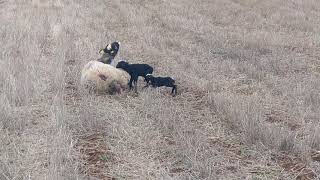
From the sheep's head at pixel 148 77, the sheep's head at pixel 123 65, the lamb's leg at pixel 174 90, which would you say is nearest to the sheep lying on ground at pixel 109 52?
the sheep's head at pixel 123 65

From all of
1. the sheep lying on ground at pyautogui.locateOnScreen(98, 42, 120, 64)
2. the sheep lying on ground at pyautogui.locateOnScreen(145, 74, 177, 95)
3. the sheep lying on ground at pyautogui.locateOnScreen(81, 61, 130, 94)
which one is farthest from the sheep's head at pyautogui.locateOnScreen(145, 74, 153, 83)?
the sheep lying on ground at pyautogui.locateOnScreen(98, 42, 120, 64)

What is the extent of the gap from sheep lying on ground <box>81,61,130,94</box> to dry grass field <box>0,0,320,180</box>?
0.17 meters

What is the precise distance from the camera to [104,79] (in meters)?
7.30

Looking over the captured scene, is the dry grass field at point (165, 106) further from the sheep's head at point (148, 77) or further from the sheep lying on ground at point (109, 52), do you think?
the sheep lying on ground at point (109, 52)

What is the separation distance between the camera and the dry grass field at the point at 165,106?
5062 mm

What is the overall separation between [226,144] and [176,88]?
197 cm

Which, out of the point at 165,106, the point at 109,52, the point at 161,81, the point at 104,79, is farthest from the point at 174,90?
the point at 109,52

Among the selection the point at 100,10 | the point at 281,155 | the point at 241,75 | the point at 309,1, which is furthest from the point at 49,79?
the point at 309,1

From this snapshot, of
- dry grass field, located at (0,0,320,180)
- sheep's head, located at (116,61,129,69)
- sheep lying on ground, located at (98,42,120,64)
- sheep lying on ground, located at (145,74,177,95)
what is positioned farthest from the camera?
sheep lying on ground, located at (98,42,120,64)

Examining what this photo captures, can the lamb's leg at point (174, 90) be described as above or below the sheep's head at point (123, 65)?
below

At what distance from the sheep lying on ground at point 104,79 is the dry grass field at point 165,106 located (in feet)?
0.57

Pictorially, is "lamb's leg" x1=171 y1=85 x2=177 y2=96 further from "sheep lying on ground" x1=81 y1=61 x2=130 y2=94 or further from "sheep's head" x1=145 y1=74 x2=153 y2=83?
"sheep lying on ground" x1=81 y1=61 x2=130 y2=94

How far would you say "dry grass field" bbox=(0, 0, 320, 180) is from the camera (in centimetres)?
506

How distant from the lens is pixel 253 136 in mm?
5668
